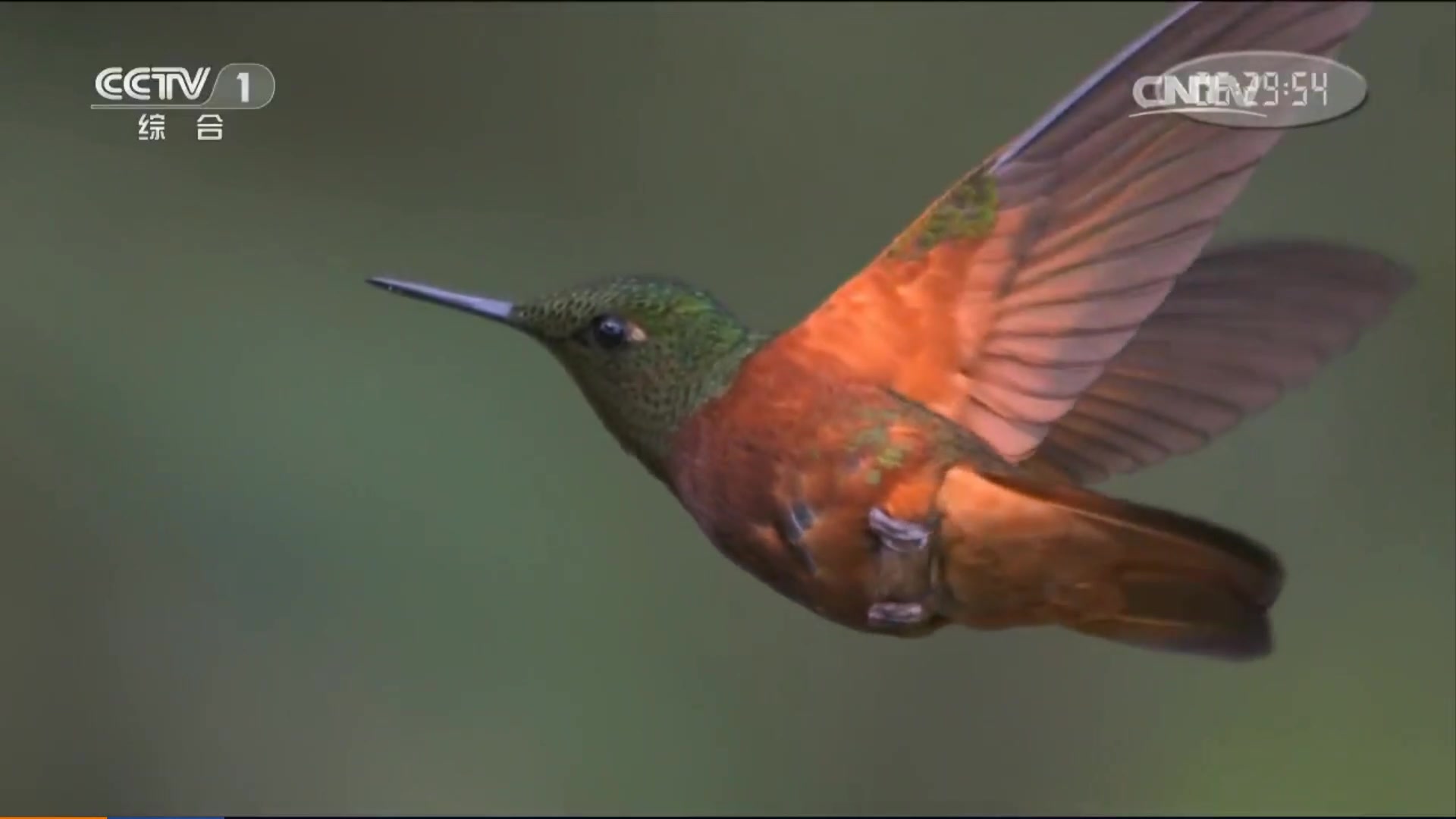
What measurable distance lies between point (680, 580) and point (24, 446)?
0.52m

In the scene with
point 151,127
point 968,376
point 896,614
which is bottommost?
point 896,614

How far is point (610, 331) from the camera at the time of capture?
640mm

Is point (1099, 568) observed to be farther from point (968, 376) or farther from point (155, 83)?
point (155, 83)

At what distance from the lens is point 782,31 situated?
3.23ft

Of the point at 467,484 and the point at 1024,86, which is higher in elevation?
the point at 1024,86

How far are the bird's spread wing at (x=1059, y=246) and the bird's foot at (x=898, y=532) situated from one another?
0.23 ft

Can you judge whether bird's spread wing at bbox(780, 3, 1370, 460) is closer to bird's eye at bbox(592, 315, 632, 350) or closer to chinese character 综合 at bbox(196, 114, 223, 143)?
bird's eye at bbox(592, 315, 632, 350)

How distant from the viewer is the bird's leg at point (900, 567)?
24.0 inches

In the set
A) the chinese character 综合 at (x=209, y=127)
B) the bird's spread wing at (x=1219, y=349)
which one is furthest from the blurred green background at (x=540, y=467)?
the bird's spread wing at (x=1219, y=349)

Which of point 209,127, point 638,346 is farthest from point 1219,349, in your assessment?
point 209,127

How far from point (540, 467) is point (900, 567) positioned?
1.53ft

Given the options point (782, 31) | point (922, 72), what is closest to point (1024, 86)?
point (922, 72)

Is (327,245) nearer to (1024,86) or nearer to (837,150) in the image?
(837,150)

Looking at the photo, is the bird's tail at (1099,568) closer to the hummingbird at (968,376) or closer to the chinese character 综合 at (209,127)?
the hummingbird at (968,376)
